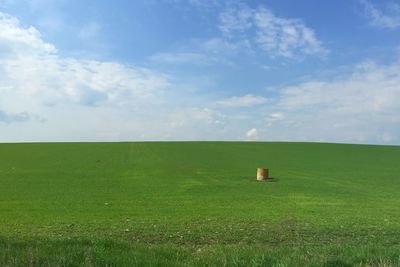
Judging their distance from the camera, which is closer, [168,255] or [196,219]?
[168,255]

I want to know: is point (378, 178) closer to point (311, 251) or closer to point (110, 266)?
point (311, 251)

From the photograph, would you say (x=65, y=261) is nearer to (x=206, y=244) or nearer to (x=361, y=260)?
(x=206, y=244)

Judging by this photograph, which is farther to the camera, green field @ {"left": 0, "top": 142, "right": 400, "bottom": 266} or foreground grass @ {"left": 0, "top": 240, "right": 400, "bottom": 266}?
green field @ {"left": 0, "top": 142, "right": 400, "bottom": 266}

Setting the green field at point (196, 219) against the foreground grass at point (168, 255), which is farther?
the green field at point (196, 219)

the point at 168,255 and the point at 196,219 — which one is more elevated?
the point at 168,255

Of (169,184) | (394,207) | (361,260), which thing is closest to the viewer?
(361,260)

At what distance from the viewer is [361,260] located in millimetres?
9352

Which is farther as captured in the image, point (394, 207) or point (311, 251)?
point (394, 207)

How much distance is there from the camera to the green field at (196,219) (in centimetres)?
949

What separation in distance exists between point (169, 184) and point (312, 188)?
9.41m

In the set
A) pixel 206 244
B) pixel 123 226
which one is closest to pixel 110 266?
pixel 206 244

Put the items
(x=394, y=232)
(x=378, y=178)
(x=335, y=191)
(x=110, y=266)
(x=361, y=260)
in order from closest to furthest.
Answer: (x=110, y=266) → (x=361, y=260) → (x=394, y=232) → (x=335, y=191) → (x=378, y=178)

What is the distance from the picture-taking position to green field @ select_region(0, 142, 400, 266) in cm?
949

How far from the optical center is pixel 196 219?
17.0 meters
